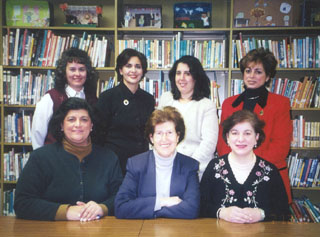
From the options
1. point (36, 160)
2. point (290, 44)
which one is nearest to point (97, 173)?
point (36, 160)

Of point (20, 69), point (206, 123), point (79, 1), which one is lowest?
point (206, 123)

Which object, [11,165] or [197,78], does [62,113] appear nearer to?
[197,78]

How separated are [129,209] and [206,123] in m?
0.93

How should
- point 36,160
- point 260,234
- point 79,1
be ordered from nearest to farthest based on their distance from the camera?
point 260,234 < point 36,160 < point 79,1

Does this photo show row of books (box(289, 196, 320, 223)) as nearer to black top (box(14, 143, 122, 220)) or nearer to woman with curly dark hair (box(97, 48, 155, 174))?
woman with curly dark hair (box(97, 48, 155, 174))

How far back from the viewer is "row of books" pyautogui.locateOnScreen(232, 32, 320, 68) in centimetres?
327

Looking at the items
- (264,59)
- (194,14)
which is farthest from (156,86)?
(264,59)

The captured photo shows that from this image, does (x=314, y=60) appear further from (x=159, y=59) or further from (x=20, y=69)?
(x=20, y=69)

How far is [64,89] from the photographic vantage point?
2381 mm

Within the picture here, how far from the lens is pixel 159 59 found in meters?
3.40

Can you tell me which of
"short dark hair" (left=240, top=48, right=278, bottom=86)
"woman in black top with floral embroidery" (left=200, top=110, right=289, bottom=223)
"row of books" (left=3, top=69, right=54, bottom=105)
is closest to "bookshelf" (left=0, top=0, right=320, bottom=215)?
"row of books" (left=3, top=69, right=54, bottom=105)

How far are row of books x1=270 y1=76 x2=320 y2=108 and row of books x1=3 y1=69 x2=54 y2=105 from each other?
2625mm

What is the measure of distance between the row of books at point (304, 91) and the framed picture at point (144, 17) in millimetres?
1515

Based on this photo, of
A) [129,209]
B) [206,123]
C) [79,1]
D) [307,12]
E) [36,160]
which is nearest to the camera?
[129,209]
